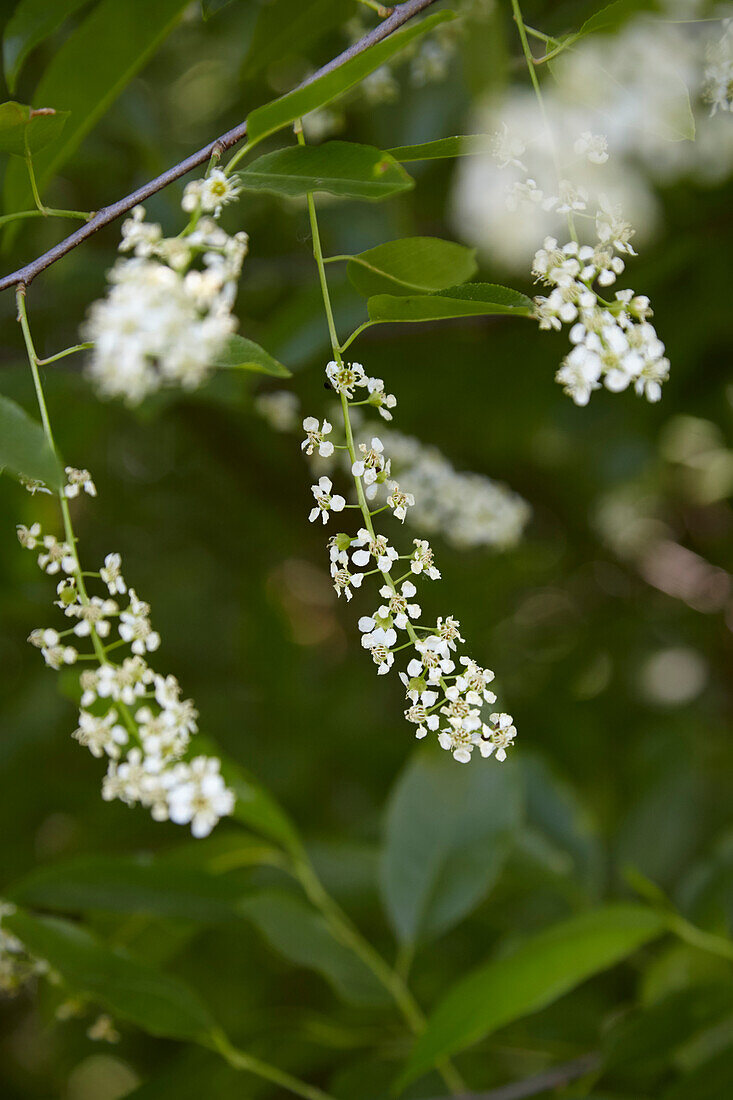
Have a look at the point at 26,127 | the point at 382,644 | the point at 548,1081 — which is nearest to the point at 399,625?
the point at 382,644

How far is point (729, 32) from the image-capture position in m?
A: 0.66

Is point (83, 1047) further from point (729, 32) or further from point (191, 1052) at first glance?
point (729, 32)

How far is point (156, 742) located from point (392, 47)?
0.38 metres

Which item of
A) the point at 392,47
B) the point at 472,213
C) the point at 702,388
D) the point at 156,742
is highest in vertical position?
the point at 472,213

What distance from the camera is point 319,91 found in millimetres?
466

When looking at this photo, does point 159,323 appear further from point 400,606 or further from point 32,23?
point 32,23

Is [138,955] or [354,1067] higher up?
[138,955]

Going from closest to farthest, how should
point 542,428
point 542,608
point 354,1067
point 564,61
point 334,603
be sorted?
1. point 564,61
2. point 354,1067
3. point 542,428
4. point 542,608
5. point 334,603

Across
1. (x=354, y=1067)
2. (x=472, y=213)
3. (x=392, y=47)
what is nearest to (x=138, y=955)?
(x=354, y=1067)

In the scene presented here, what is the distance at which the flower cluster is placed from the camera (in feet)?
1.66

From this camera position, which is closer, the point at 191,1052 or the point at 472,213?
the point at 191,1052

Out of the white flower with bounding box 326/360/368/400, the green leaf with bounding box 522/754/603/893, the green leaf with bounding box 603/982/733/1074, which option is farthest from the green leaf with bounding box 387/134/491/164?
the green leaf with bounding box 522/754/603/893

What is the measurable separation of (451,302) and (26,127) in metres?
0.25

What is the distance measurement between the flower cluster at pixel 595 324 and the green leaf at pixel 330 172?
0.09m
